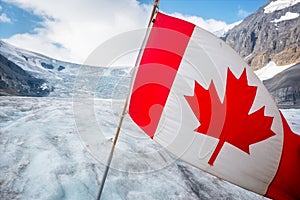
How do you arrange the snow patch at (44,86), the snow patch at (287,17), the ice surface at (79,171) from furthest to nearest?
the snow patch at (287,17) → the snow patch at (44,86) → the ice surface at (79,171)

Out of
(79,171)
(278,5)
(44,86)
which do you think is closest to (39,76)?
(44,86)

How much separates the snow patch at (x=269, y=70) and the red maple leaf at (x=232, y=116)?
309ft

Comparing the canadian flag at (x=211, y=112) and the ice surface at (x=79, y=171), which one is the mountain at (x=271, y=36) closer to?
the ice surface at (x=79, y=171)

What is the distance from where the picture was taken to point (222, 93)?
2.51 metres

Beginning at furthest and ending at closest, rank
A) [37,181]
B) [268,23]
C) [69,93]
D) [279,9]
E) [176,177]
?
[279,9], [268,23], [69,93], [176,177], [37,181]

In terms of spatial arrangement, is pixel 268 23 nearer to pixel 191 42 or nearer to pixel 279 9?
pixel 279 9

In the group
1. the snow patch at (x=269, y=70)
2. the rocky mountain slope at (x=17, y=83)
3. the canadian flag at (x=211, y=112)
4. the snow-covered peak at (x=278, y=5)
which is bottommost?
the rocky mountain slope at (x=17, y=83)

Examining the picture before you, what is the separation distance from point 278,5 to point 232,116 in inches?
6810

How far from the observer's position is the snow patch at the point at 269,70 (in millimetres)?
89625

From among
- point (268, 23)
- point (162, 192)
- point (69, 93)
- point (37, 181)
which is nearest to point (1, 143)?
point (37, 181)

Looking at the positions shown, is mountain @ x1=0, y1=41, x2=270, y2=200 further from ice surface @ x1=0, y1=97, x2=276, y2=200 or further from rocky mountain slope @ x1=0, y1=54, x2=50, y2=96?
rocky mountain slope @ x1=0, y1=54, x2=50, y2=96

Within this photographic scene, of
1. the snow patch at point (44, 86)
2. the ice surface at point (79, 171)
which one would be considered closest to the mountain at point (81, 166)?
the ice surface at point (79, 171)

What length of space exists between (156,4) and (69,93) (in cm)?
5333

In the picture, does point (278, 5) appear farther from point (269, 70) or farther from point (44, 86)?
point (44, 86)
